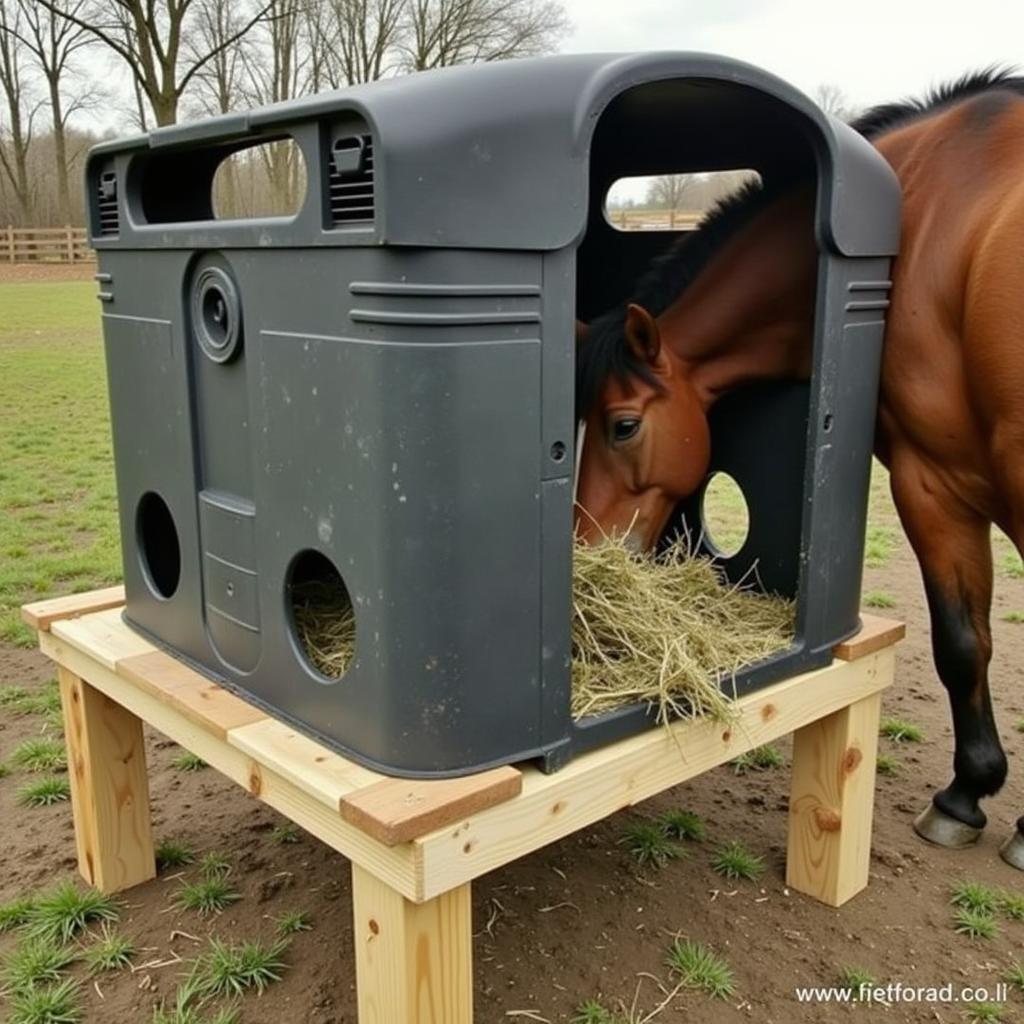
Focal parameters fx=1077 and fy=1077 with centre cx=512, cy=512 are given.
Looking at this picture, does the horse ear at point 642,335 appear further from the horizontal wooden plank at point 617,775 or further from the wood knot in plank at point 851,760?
the wood knot in plank at point 851,760

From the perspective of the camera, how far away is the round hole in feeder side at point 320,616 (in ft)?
5.84

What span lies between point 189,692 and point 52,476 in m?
5.19

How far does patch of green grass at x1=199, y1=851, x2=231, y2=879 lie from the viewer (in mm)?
2436

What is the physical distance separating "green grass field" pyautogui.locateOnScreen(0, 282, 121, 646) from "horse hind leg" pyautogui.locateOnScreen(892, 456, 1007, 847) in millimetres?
3061

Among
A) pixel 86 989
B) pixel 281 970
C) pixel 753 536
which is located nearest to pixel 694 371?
pixel 753 536

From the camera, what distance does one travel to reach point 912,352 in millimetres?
2238

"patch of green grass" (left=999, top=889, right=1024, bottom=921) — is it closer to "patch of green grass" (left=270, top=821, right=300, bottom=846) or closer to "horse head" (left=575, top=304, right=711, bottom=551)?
"horse head" (left=575, top=304, right=711, bottom=551)

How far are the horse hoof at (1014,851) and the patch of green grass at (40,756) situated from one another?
2423 mm

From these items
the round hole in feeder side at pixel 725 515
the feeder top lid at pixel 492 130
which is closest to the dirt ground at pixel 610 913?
the feeder top lid at pixel 492 130

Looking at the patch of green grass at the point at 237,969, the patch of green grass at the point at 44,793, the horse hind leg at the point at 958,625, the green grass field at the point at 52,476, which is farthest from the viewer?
the green grass field at the point at 52,476

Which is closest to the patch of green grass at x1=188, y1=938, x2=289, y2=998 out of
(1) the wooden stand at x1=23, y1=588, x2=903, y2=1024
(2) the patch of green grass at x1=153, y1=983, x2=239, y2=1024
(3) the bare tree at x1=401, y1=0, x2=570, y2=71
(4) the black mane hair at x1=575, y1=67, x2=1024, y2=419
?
(2) the patch of green grass at x1=153, y1=983, x2=239, y2=1024

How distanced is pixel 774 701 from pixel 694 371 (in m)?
0.77

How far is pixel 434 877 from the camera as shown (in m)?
1.48

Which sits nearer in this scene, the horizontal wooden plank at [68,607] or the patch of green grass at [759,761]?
the horizontal wooden plank at [68,607]
